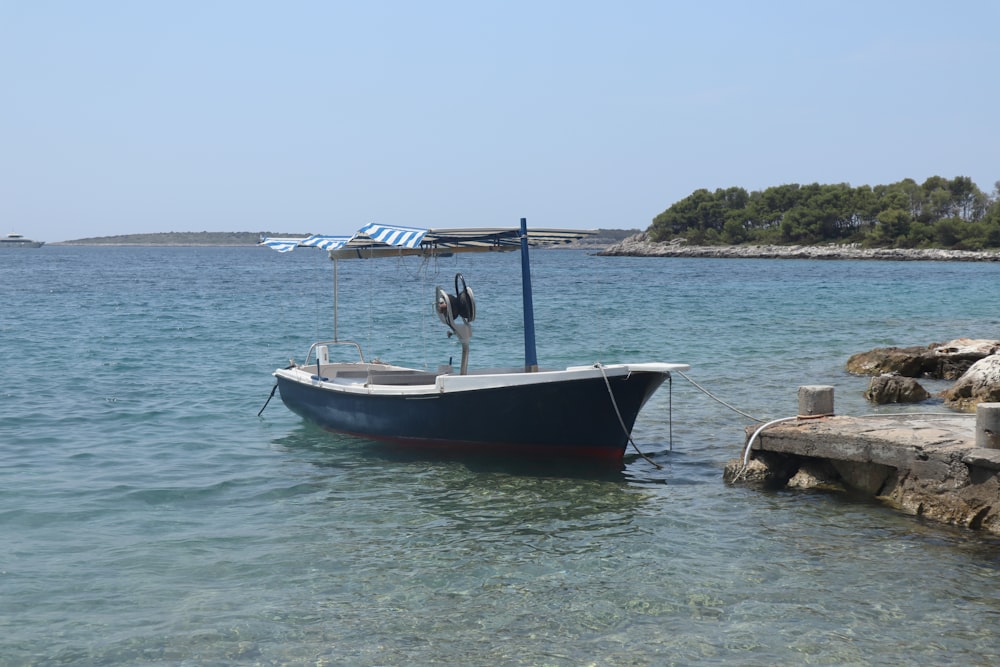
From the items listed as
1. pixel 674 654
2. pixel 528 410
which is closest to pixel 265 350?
pixel 528 410

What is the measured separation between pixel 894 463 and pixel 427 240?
6829 mm

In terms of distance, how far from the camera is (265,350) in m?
27.3

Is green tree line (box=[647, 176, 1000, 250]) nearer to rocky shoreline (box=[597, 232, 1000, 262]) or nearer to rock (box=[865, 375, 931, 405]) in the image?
rocky shoreline (box=[597, 232, 1000, 262])

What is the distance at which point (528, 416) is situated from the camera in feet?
40.1

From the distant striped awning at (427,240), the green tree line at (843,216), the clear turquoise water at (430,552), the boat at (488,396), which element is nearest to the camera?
the clear turquoise water at (430,552)

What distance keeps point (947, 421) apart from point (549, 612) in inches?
242

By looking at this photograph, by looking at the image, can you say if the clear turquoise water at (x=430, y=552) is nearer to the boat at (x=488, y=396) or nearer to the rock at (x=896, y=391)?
the boat at (x=488, y=396)

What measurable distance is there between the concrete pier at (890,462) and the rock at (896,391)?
5.16m

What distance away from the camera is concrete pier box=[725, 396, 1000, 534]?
949 cm

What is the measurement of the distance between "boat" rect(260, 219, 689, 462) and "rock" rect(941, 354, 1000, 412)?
5.94 metres

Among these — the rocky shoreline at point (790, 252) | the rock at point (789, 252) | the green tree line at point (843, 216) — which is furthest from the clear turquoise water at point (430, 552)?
the green tree line at point (843, 216)

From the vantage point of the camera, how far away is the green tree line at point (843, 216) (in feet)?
352

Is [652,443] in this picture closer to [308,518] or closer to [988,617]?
[308,518]

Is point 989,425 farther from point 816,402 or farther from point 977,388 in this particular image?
point 977,388
